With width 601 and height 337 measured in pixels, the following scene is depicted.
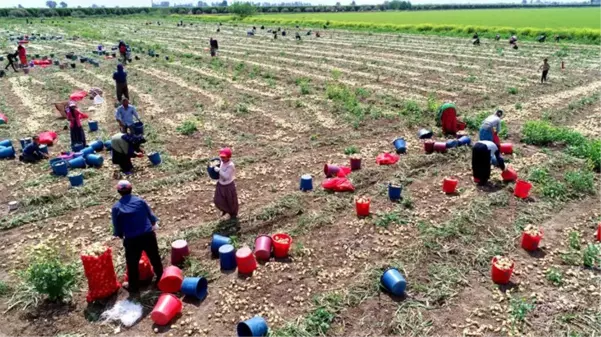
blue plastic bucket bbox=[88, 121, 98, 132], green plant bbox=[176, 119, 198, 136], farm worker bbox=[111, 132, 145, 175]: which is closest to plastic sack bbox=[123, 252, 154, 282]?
farm worker bbox=[111, 132, 145, 175]

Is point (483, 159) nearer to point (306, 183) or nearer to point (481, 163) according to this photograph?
point (481, 163)

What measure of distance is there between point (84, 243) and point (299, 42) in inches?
1266

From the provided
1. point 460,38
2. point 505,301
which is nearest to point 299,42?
point 460,38

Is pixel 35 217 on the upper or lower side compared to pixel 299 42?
lower

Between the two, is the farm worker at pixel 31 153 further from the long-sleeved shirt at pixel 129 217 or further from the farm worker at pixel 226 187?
the long-sleeved shirt at pixel 129 217

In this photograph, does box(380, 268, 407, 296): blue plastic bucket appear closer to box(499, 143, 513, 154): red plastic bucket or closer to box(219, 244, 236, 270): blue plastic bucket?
box(219, 244, 236, 270): blue plastic bucket

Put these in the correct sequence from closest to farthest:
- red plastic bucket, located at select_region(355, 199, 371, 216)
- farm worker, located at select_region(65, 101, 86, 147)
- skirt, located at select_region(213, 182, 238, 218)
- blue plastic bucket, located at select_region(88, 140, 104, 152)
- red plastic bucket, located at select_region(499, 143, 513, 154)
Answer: skirt, located at select_region(213, 182, 238, 218), red plastic bucket, located at select_region(355, 199, 371, 216), red plastic bucket, located at select_region(499, 143, 513, 154), farm worker, located at select_region(65, 101, 86, 147), blue plastic bucket, located at select_region(88, 140, 104, 152)

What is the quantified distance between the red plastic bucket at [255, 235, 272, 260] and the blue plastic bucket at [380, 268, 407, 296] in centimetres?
187

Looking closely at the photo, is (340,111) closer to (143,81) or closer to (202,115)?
(202,115)

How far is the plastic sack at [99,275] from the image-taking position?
621 centimetres

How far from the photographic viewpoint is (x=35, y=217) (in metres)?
8.77

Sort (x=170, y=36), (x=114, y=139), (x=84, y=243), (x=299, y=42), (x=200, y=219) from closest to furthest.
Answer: (x=84, y=243) < (x=200, y=219) < (x=114, y=139) < (x=299, y=42) < (x=170, y=36)

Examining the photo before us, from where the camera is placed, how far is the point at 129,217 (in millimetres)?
6160

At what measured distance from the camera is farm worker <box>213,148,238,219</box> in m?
8.03
